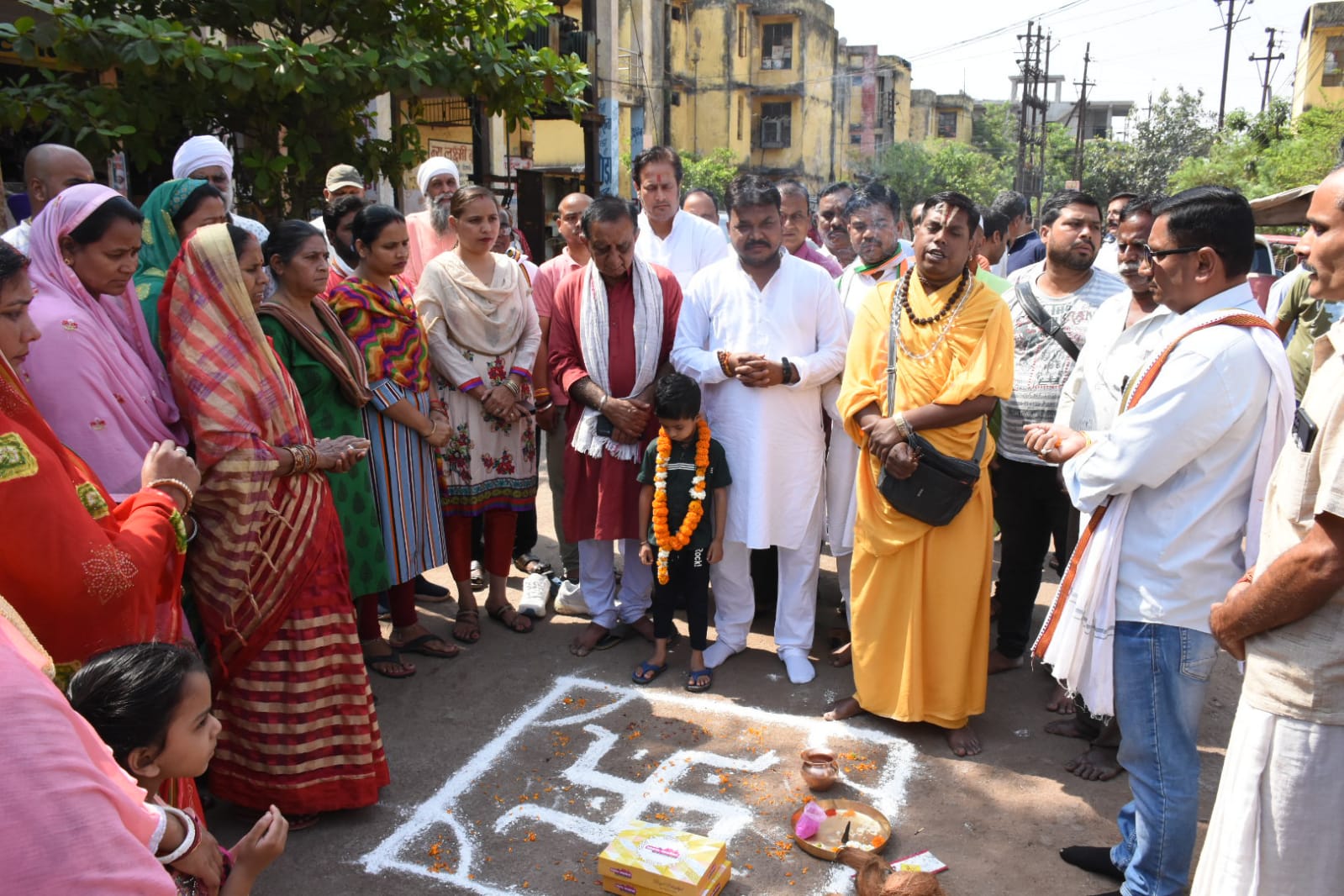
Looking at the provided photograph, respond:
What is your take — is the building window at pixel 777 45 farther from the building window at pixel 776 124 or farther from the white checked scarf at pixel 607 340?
the white checked scarf at pixel 607 340

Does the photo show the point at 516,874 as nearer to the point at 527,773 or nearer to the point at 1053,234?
the point at 527,773

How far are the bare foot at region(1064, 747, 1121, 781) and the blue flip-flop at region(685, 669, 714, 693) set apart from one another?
5.19 feet

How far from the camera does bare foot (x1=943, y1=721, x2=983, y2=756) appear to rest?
4.03 m

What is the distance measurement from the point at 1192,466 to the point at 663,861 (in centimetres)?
198

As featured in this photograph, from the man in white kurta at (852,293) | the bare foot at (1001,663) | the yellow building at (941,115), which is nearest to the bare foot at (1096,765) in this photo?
the bare foot at (1001,663)

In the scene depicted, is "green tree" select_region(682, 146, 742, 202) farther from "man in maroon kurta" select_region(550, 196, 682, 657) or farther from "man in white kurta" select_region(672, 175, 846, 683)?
"man in white kurta" select_region(672, 175, 846, 683)

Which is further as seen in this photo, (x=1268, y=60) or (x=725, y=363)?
(x=1268, y=60)

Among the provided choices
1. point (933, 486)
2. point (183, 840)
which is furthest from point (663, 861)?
point (933, 486)

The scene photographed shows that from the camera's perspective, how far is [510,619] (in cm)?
529

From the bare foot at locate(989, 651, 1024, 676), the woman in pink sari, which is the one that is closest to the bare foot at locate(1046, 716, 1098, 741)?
the bare foot at locate(989, 651, 1024, 676)

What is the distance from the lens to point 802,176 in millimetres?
44062

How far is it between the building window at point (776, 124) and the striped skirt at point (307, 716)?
42.3 meters

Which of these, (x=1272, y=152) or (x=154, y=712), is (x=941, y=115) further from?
(x=154, y=712)

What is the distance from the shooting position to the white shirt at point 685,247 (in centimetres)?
590
